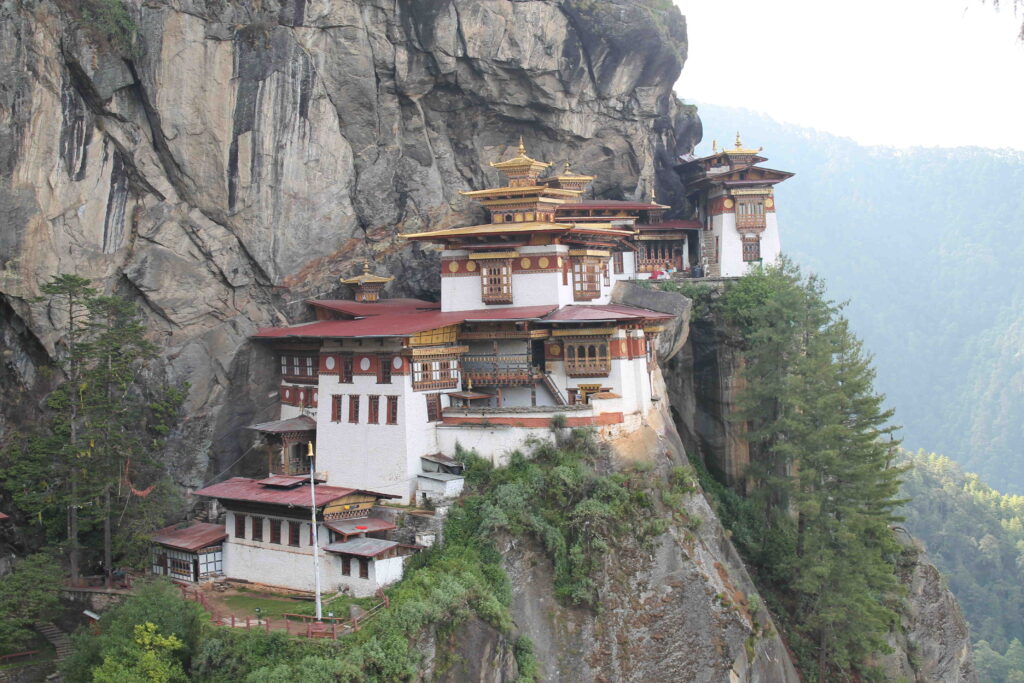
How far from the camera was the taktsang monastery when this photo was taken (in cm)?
3030

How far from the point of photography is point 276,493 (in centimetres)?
3053

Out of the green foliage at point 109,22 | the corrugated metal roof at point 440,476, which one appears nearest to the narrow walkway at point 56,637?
the corrugated metal roof at point 440,476

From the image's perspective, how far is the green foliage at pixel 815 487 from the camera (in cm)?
3412

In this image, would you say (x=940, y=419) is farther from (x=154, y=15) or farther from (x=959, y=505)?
(x=154, y=15)

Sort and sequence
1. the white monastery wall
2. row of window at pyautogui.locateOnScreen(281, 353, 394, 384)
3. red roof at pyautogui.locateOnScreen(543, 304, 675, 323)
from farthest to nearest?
the white monastery wall → red roof at pyautogui.locateOnScreen(543, 304, 675, 323) → row of window at pyautogui.locateOnScreen(281, 353, 394, 384)

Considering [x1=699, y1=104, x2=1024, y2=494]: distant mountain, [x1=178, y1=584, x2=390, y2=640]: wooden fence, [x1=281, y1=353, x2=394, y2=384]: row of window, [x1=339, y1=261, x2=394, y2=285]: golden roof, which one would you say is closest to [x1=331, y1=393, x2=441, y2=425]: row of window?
[x1=281, y1=353, x2=394, y2=384]: row of window

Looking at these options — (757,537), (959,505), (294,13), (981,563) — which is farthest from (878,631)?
(959,505)

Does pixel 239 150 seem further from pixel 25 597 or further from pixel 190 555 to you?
pixel 25 597

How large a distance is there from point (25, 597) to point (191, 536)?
17.0 feet

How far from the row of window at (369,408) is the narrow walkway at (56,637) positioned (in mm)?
10149

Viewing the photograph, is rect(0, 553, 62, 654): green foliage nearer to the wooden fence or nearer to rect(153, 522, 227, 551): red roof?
rect(153, 522, 227, 551): red roof

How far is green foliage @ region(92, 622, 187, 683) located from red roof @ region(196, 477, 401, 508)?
194 inches

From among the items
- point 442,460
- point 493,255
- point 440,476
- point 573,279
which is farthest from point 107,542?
point 573,279

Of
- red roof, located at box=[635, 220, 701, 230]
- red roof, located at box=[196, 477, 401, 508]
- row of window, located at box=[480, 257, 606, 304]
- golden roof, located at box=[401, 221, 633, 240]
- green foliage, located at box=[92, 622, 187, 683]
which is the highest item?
red roof, located at box=[635, 220, 701, 230]
